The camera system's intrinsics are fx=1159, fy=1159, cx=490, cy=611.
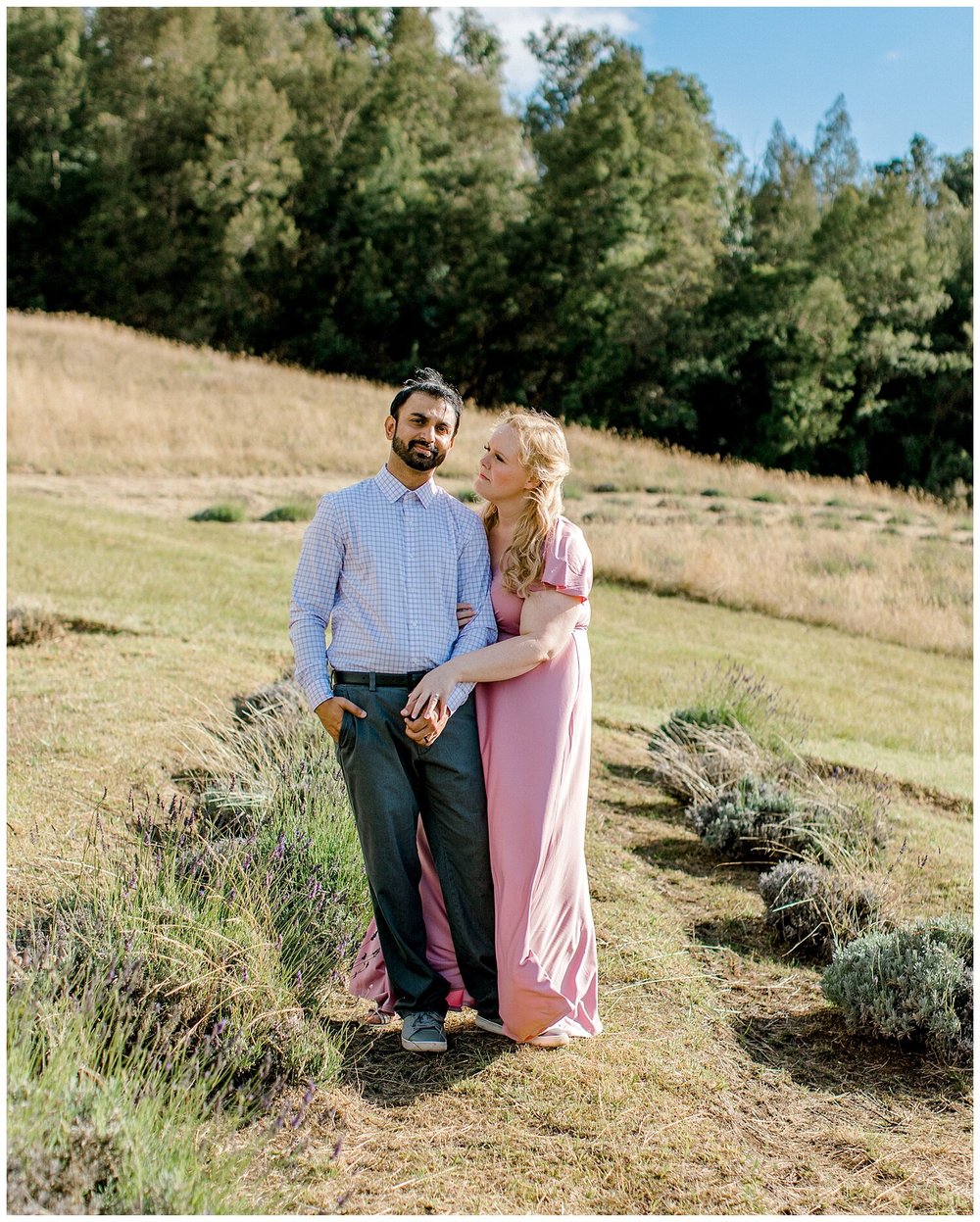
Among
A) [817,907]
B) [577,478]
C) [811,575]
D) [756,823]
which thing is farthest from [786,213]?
[817,907]

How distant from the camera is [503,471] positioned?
3.70 m

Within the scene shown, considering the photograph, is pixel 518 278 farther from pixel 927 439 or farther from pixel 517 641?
pixel 517 641

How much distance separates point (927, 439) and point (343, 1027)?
40.6 meters

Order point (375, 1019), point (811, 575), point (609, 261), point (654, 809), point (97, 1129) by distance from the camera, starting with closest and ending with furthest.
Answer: point (97, 1129) < point (375, 1019) < point (654, 809) < point (811, 575) < point (609, 261)

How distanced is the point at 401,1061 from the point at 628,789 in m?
3.63

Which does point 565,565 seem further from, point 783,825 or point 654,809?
point 654,809

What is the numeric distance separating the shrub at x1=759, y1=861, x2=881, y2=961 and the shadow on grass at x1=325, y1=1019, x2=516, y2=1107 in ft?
5.93

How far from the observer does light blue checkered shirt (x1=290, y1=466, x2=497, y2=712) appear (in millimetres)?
3586

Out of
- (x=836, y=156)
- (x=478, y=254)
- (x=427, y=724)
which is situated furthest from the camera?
(x=836, y=156)

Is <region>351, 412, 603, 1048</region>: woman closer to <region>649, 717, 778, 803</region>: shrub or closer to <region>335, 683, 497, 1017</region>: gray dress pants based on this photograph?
<region>335, 683, 497, 1017</region>: gray dress pants

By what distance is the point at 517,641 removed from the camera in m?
3.63

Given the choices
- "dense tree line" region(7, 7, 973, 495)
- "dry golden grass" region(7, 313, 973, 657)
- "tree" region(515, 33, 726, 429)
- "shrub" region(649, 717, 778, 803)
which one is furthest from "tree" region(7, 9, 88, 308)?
"shrub" region(649, 717, 778, 803)

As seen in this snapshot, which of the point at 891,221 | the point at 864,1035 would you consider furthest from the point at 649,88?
the point at 864,1035

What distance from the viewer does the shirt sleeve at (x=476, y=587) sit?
12.2ft
